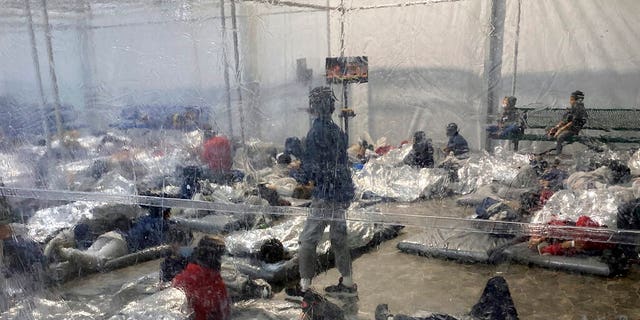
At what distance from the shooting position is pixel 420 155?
1749mm

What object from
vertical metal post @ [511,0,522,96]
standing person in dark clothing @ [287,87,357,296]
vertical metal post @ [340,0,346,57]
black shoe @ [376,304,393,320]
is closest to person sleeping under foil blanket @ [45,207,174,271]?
standing person in dark clothing @ [287,87,357,296]

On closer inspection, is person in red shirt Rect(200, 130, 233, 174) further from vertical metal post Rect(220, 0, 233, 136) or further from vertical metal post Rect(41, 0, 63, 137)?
vertical metal post Rect(41, 0, 63, 137)

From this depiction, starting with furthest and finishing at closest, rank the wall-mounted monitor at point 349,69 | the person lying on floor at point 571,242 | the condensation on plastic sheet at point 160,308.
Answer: the condensation on plastic sheet at point 160,308 → the wall-mounted monitor at point 349,69 → the person lying on floor at point 571,242

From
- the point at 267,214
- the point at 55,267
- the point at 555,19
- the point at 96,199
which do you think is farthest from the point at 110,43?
the point at 555,19

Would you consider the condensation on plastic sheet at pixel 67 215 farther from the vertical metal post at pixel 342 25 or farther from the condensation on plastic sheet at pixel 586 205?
the condensation on plastic sheet at pixel 586 205

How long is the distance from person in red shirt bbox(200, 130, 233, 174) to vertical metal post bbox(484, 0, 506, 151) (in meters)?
0.97

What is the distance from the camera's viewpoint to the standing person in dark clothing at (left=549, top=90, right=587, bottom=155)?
5.53ft

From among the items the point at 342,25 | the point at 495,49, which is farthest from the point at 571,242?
the point at 342,25

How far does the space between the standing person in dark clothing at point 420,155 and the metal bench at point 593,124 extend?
25 cm

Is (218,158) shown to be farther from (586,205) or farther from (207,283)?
(586,205)

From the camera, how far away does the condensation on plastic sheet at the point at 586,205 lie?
5.26 feet

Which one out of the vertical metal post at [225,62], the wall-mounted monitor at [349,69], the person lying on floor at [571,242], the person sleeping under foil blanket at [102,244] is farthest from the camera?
the person sleeping under foil blanket at [102,244]

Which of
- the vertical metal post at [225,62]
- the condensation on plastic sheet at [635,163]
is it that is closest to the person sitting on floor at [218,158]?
the vertical metal post at [225,62]

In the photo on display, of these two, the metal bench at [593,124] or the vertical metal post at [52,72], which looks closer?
the metal bench at [593,124]
